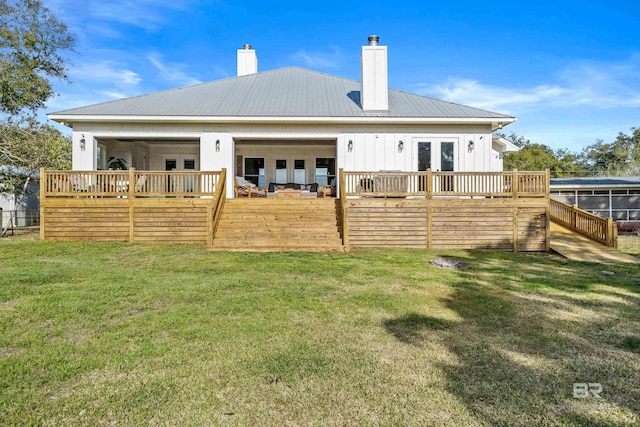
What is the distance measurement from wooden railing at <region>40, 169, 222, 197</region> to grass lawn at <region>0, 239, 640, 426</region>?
4401 mm

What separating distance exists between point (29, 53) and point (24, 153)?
8601 millimetres

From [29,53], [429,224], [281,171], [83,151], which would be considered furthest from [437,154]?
[29,53]

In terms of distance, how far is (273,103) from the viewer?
44.9 feet

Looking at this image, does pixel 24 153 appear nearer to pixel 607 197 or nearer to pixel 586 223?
pixel 586 223

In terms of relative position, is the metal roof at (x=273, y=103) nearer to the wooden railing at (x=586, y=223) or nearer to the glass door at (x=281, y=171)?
the glass door at (x=281, y=171)

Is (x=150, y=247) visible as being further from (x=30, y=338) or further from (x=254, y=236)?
(x=30, y=338)

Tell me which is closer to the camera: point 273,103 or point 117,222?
point 117,222

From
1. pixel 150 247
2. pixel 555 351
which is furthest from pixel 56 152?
pixel 555 351

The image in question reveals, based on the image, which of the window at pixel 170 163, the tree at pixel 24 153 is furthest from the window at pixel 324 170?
the tree at pixel 24 153

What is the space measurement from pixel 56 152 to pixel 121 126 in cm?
568

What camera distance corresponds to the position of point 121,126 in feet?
41.1

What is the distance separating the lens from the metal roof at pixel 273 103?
41.0 feet

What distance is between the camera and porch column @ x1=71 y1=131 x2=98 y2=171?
12.3 meters
